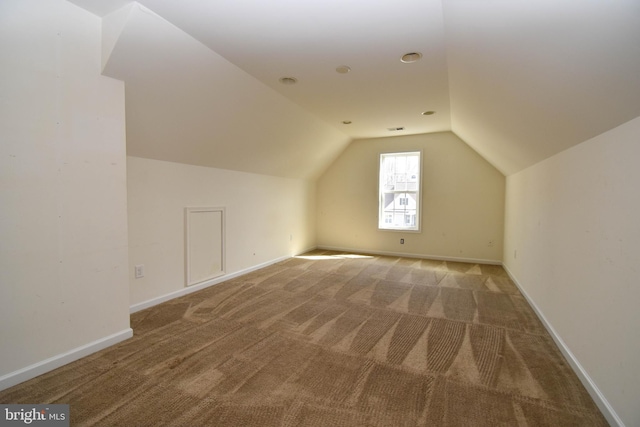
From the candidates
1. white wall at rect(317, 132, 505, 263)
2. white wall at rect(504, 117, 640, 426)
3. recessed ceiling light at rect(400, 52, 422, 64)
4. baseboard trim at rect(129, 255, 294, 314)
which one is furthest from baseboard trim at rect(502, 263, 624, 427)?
baseboard trim at rect(129, 255, 294, 314)

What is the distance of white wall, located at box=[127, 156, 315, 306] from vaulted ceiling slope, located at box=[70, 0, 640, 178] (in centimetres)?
25

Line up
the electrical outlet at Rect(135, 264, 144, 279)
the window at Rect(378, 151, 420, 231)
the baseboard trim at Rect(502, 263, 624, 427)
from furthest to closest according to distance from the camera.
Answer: the window at Rect(378, 151, 420, 231) → the electrical outlet at Rect(135, 264, 144, 279) → the baseboard trim at Rect(502, 263, 624, 427)

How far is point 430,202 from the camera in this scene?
5715 millimetres

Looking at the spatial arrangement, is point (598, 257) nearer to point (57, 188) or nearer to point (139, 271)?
point (57, 188)

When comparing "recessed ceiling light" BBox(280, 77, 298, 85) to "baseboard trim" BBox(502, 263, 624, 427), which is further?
"recessed ceiling light" BBox(280, 77, 298, 85)

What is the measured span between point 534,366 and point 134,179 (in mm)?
3765

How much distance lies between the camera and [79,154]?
2.11 m

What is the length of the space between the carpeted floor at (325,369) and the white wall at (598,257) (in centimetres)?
27

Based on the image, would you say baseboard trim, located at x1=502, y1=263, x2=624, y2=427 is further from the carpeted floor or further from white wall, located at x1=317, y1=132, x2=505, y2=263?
white wall, located at x1=317, y1=132, x2=505, y2=263

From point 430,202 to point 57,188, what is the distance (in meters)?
5.42

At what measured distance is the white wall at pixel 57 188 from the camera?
1.80 meters

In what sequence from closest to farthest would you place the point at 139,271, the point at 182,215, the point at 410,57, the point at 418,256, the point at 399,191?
the point at 410,57, the point at 139,271, the point at 182,215, the point at 418,256, the point at 399,191

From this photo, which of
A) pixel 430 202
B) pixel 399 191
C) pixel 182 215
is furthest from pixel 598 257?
pixel 399 191

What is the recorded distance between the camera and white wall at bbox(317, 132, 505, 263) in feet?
17.4
